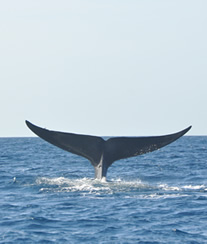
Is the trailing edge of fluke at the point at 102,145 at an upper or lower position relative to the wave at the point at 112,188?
upper

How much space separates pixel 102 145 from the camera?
550 inches

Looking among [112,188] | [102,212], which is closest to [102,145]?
[112,188]

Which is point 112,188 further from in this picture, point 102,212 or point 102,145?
point 102,212

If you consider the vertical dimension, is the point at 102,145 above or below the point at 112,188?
above

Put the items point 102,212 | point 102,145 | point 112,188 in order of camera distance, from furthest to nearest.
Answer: point 112,188 < point 102,145 < point 102,212

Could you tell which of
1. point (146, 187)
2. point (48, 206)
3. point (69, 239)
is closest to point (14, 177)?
point (146, 187)

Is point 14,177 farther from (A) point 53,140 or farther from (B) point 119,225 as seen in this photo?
(B) point 119,225

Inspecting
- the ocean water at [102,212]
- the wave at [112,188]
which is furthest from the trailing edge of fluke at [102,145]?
the ocean water at [102,212]

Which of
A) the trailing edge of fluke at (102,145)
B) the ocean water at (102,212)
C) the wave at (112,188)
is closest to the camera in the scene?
the ocean water at (102,212)

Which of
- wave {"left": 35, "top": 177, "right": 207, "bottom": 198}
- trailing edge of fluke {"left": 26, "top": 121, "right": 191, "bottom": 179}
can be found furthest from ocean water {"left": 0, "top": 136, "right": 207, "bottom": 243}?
trailing edge of fluke {"left": 26, "top": 121, "right": 191, "bottom": 179}

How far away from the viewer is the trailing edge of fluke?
13119 millimetres

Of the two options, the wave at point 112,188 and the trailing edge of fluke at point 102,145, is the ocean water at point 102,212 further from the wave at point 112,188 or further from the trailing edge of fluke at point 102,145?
the trailing edge of fluke at point 102,145

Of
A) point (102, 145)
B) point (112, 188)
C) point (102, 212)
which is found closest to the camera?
point (102, 212)

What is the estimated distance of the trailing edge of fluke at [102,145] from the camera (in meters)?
13.1
